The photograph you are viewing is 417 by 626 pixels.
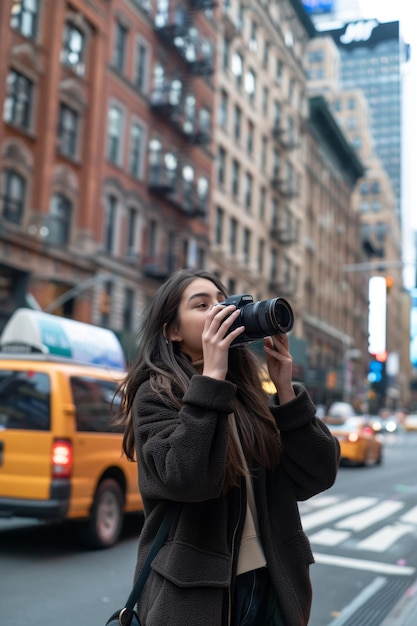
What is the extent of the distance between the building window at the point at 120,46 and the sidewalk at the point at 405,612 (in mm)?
28212

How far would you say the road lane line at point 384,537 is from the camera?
8992mm

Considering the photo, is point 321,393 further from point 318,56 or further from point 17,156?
point 17,156

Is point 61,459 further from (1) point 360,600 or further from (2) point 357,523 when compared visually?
(2) point 357,523

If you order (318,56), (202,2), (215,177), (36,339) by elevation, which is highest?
(318,56)

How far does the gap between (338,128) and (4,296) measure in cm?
4271

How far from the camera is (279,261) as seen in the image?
49.6m

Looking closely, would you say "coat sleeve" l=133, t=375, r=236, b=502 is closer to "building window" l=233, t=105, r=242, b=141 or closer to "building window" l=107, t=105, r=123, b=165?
"building window" l=107, t=105, r=123, b=165

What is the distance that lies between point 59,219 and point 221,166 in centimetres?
1582

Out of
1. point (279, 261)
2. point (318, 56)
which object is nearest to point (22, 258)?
point (279, 261)

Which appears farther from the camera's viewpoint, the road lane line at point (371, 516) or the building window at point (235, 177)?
the building window at point (235, 177)

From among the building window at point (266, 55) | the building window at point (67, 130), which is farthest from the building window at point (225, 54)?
the building window at point (67, 130)

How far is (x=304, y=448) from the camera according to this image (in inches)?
102

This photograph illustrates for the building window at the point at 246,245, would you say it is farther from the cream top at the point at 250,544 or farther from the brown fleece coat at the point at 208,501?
the cream top at the point at 250,544

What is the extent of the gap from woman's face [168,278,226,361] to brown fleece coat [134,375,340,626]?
0.25 m
